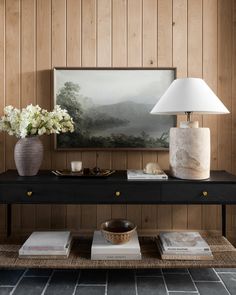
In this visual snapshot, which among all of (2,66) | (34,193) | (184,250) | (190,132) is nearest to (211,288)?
(184,250)

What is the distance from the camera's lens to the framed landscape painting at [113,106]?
6.90ft

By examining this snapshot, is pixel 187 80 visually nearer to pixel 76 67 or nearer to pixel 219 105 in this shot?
pixel 219 105

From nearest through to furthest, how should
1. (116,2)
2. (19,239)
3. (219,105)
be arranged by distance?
(219,105), (19,239), (116,2)

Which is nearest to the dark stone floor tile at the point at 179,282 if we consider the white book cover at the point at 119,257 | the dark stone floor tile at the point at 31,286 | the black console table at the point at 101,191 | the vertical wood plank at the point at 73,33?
the white book cover at the point at 119,257

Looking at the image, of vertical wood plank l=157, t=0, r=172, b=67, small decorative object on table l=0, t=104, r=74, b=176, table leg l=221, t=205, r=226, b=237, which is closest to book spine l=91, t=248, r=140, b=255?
small decorative object on table l=0, t=104, r=74, b=176

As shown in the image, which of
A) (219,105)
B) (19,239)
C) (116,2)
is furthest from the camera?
(116,2)

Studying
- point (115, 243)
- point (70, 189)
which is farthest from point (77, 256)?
point (70, 189)

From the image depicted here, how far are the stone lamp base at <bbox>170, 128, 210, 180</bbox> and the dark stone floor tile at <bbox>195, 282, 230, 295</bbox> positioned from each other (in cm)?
65

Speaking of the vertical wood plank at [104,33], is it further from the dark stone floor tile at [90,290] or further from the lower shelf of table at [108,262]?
the dark stone floor tile at [90,290]

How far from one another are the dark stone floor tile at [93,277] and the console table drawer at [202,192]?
2.21ft

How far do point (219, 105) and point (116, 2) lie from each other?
Result: 3.85 feet

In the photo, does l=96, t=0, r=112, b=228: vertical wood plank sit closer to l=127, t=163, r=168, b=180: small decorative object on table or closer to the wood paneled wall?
the wood paneled wall

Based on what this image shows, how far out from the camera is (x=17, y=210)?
2.18 metres

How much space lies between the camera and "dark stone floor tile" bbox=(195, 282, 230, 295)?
5.19ft
